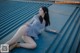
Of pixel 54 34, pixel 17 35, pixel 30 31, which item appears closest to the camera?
pixel 17 35

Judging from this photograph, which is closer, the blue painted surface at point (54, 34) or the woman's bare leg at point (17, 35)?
the woman's bare leg at point (17, 35)

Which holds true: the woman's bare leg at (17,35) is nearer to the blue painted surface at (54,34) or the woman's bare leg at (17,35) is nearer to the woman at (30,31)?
the woman at (30,31)

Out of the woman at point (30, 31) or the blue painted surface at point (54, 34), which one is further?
the blue painted surface at point (54, 34)

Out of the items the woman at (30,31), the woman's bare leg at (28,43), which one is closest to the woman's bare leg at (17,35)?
the woman at (30,31)

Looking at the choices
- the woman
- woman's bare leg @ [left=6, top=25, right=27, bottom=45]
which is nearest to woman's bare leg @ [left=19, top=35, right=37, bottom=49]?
the woman

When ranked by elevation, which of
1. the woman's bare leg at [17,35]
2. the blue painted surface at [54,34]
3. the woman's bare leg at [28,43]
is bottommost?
the blue painted surface at [54,34]

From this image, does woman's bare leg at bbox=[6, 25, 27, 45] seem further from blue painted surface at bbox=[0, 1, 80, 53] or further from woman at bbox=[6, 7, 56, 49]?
blue painted surface at bbox=[0, 1, 80, 53]

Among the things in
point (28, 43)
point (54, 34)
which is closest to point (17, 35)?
point (28, 43)

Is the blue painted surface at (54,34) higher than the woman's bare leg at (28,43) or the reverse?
the reverse

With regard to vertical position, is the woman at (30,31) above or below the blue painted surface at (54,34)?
above

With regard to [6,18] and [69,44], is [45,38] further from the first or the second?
[6,18]

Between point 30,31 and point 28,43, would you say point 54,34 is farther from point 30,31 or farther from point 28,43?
point 28,43

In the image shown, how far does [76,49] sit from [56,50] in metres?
0.32

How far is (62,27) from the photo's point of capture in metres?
3.08
